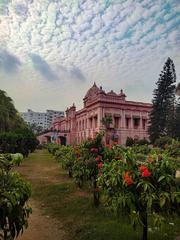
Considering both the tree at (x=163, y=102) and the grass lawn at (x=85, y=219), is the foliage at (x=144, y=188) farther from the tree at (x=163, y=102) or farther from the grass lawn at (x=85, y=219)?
the tree at (x=163, y=102)

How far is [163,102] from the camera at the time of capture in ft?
118

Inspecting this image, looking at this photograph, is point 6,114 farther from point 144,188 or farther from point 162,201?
point 162,201

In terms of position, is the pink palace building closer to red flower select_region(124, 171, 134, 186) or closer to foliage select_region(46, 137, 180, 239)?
foliage select_region(46, 137, 180, 239)

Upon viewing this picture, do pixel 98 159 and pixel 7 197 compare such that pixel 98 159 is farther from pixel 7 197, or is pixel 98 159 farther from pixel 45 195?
pixel 7 197

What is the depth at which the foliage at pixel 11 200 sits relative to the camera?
97.8 inches

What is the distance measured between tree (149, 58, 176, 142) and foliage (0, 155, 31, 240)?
34119 mm

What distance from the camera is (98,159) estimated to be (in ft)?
21.0

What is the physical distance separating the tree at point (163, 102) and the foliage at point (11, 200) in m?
34.1

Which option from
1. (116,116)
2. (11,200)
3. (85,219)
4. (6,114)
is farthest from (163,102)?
(11,200)

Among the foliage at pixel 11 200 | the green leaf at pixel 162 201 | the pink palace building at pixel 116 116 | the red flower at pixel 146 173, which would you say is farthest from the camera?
the pink palace building at pixel 116 116

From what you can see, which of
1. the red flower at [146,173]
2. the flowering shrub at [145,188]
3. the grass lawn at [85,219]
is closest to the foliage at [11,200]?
the flowering shrub at [145,188]

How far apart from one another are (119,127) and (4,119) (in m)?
24.4

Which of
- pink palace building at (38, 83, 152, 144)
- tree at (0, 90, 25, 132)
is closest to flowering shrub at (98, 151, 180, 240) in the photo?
tree at (0, 90, 25, 132)

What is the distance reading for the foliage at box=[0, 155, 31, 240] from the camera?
2484 millimetres
